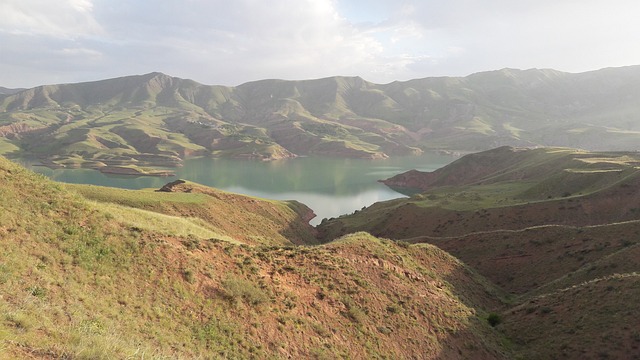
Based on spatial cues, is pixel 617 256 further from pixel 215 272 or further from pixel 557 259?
pixel 215 272

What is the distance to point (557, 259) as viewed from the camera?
41.4 metres

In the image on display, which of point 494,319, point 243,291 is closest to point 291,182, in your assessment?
point 494,319

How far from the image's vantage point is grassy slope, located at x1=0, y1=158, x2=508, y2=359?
13648 millimetres

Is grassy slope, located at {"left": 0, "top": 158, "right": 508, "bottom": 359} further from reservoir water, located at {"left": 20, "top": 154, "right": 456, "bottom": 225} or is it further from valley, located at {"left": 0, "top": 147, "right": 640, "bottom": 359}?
reservoir water, located at {"left": 20, "top": 154, "right": 456, "bottom": 225}

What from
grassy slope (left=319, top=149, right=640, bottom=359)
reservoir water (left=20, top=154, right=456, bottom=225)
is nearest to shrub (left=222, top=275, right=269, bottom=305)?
grassy slope (left=319, top=149, right=640, bottom=359)

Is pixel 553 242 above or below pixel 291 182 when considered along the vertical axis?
above

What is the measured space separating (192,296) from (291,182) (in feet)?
443

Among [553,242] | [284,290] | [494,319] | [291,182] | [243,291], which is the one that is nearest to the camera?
[243,291]

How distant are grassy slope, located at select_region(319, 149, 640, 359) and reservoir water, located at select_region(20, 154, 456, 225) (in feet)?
97.4

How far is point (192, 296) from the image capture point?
20.1 metres

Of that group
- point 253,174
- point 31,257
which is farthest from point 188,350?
point 253,174

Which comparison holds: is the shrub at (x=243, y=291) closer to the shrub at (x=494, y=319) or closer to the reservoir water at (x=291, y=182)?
the shrub at (x=494, y=319)

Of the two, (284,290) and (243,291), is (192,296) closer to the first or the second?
(243,291)

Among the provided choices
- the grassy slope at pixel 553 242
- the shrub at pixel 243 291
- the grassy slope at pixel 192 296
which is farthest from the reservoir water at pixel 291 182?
the shrub at pixel 243 291
